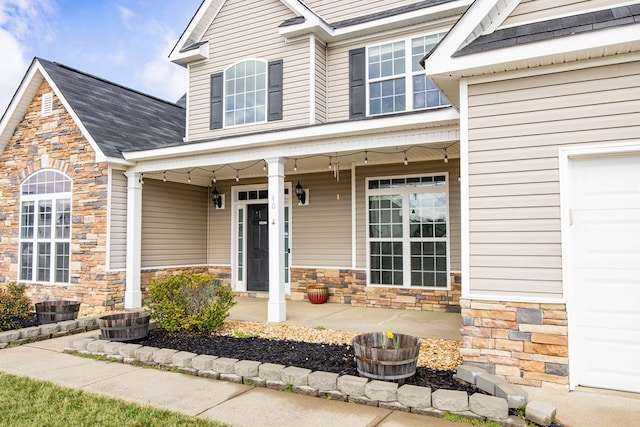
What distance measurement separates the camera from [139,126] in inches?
423

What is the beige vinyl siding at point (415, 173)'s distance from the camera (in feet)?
27.0

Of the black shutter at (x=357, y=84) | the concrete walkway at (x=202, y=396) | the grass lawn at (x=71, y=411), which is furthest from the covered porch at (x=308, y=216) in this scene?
the grass lawn at (x=71, y=411)

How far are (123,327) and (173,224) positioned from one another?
4.74 meters

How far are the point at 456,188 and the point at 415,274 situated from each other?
1745mm

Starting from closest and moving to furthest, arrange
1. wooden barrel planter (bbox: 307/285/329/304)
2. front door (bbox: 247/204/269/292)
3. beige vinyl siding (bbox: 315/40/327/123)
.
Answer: beige vinyl siding (bbox: 315/40/327/123) < wooden barrel planter (bbox: 307/285/329/304) < front door (bbox: 247/204/269/292)

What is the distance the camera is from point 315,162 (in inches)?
347

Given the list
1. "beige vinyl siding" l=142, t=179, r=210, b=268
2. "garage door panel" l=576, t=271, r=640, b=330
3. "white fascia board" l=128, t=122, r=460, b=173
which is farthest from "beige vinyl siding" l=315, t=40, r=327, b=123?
"garage door panel" l=576, t=271, r=640, b=330

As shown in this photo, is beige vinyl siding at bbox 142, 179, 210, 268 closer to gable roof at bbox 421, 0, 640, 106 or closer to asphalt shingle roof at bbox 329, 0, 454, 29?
asphalt shingle roof at bbox 329, 0, 454, 29

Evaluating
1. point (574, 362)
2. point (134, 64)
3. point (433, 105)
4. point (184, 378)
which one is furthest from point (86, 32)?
point (574, 362)

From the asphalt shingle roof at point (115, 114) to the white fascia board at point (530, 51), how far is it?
5.57 metres

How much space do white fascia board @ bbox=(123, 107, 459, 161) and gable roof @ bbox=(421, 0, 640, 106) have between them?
1.09 m

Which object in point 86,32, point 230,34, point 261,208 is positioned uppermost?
point 86,32

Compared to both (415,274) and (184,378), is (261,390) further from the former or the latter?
(415,274)

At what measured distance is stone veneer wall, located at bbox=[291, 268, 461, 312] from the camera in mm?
8250
